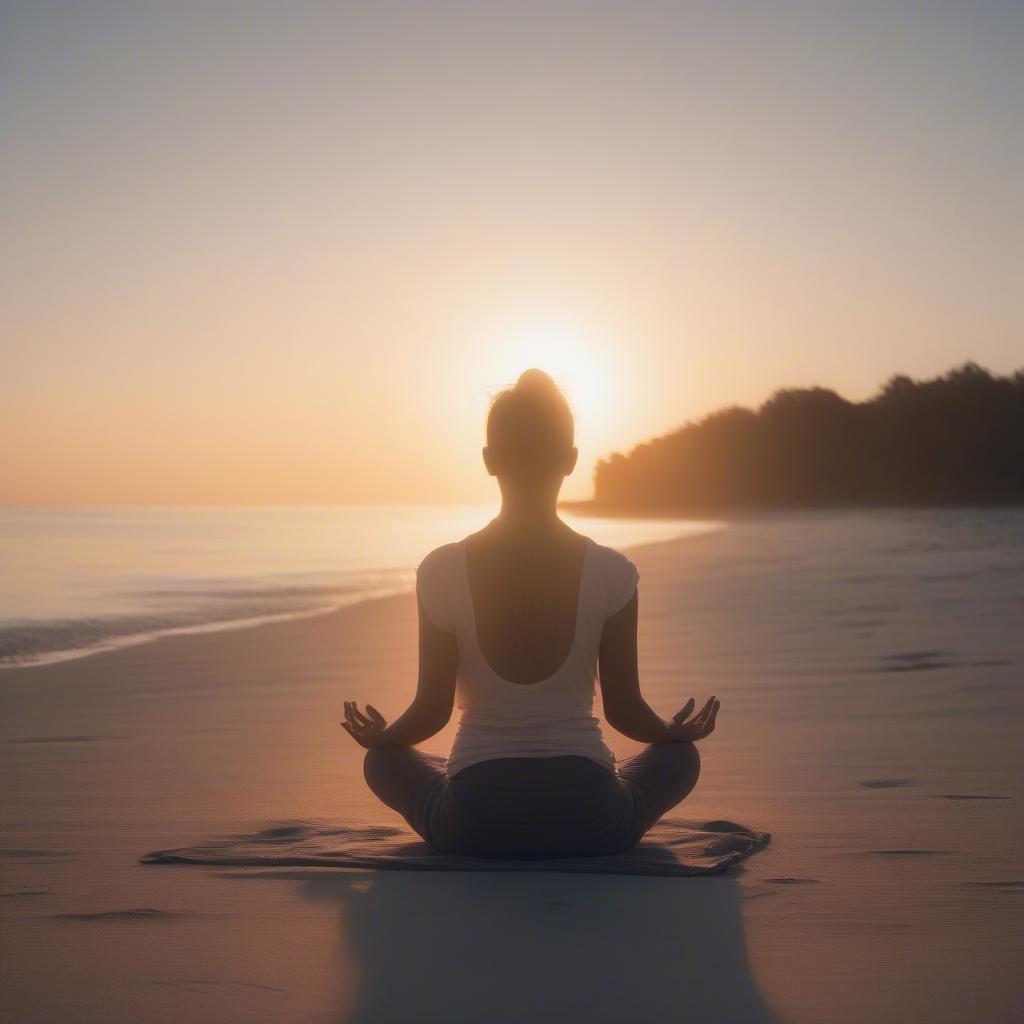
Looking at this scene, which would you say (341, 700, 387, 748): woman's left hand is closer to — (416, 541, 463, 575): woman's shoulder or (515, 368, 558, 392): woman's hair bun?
(416, 541, 463, 575): woman's shoulder

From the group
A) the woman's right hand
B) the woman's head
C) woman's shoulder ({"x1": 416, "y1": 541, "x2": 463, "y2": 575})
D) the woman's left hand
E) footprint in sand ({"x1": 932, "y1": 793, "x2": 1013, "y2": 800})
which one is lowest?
footprint in sand ({"x1": 932, "y1": 793, "x2": 1013, "y2": 800})

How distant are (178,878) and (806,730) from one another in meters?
3.27

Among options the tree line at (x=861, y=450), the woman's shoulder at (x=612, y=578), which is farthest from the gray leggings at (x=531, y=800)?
the tree line at (x=861, y=450)

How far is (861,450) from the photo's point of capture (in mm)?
63656

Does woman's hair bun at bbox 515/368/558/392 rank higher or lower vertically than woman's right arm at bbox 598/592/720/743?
higher

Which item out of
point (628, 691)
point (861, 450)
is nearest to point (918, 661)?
point (628, 691)

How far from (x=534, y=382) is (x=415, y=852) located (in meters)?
1.41

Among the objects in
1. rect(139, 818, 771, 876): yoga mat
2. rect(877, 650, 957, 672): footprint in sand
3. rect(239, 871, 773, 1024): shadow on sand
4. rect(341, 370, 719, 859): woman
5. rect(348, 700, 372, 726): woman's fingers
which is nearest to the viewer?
rect(239, 871, 773, 1024): shadow on sand

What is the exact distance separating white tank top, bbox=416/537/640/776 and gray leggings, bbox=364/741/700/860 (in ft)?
0.16

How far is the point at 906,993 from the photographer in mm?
2398

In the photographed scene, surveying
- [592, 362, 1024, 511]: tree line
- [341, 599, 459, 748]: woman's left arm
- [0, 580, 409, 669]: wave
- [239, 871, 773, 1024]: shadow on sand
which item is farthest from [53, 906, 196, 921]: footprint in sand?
[592, 362, 1024, 511]: tree line

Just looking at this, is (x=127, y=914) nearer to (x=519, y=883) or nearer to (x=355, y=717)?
(x=355, y=717)

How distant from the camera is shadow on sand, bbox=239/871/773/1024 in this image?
232 centimetres

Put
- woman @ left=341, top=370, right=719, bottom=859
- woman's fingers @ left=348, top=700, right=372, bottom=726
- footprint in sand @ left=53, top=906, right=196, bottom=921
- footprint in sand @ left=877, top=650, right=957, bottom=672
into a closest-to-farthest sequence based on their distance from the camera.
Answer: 1. footprint in sand @ left=53, top=906, right=196, bottom=921
2. woman @ left=341, top=370, right=719, bottom=859
3. woman's fingers @ left=348, top=700, right=372, bottom=726
4. footprint in sand @ left=877, top=650, right=957, bottom=672
